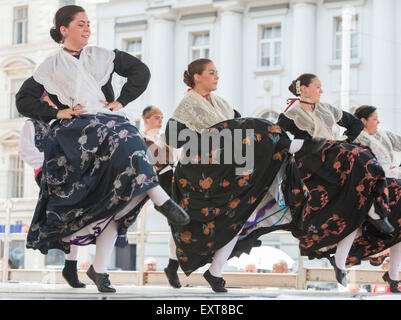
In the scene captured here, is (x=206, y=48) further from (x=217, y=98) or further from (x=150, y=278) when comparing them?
(x=217, y=98)

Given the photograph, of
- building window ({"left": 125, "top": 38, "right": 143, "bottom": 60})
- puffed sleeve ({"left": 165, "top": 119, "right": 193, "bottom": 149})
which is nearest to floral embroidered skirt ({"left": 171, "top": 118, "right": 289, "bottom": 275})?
puffed sleeve ({"left": 165, "top": 119, "right": 193, "bottom": 149})

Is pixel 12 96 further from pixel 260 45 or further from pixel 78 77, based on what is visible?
pixel 78 77

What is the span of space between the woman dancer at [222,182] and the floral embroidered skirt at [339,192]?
0.57 meters

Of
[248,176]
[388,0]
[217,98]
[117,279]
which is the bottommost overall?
[117,279]

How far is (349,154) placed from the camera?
19.3ft

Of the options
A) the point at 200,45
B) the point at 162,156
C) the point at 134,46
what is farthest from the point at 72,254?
the point at 134,46

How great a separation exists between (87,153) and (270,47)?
20.5m

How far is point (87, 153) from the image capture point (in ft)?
15.0

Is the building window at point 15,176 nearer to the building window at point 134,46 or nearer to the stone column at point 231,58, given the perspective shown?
the building window at point 134,46

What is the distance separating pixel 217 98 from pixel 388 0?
17.9 meters

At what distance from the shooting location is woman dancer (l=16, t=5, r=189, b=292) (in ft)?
14.7

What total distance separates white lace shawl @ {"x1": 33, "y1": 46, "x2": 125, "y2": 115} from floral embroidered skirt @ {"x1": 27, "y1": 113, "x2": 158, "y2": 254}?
18 cm
